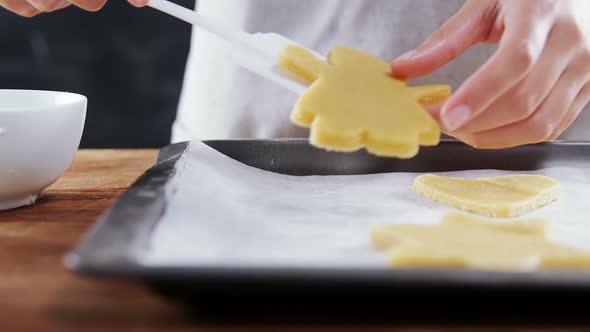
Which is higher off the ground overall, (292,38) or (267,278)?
(292,38)

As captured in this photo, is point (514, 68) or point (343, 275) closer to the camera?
point (343, 275)

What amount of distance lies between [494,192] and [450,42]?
8.7 inches

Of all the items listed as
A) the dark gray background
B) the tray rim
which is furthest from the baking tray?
the dark gray background

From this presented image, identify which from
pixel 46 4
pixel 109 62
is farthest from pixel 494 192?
pixel 109 62

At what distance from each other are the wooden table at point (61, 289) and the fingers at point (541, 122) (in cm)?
42

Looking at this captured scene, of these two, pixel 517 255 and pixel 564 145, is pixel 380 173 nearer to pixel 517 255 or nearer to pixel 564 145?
pixel 564 145

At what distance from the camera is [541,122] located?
0.85 m

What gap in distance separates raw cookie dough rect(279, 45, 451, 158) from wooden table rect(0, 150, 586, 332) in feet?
0.91

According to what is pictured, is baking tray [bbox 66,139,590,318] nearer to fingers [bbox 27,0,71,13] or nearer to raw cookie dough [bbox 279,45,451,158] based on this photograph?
raw cookie dough [bbox 279,45,451,158]

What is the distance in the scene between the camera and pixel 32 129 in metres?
0.79

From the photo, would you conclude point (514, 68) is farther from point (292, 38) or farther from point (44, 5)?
point (44, 5)

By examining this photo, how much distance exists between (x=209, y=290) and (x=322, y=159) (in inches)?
21.1

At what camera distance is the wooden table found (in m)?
0.51

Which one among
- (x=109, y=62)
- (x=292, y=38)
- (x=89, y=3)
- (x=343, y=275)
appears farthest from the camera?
(x=109, y=62)
